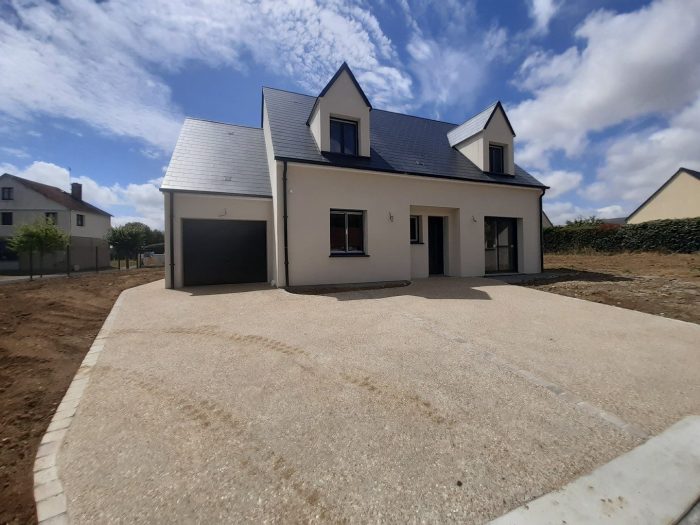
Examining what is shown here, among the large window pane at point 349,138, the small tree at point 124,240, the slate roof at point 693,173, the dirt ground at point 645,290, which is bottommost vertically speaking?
the dirt ground at point 645,290

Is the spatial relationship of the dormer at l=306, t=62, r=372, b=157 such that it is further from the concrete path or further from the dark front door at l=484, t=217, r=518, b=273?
the concrete path

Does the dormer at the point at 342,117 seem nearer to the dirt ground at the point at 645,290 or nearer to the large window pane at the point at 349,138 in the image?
the large window pane at the point at 349,138

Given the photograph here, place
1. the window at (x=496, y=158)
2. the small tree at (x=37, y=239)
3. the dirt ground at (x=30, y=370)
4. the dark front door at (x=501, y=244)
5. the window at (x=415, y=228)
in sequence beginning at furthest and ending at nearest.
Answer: the small tree at (x=37, y=239)
the window at (x=496, y=158)
the dark front door at (x=501, y=244)
the window at (x=415, y=228)
the dirt ground at (x=30, y=370)

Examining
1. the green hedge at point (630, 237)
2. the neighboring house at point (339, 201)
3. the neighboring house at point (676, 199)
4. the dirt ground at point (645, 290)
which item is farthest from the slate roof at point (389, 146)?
the neighboring house at point (676, 199)

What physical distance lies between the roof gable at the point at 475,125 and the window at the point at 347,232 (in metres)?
6.88

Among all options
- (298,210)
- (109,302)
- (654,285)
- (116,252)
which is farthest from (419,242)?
(116,252)

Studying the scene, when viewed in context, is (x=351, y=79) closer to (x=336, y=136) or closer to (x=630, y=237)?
(x=336, y=136)

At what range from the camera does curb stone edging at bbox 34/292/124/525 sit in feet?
5.74

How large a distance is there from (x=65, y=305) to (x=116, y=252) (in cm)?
3262

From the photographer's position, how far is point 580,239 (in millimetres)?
22141

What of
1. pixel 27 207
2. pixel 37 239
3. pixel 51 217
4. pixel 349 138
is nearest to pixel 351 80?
pixel 349 138

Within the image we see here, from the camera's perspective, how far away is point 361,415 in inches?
106

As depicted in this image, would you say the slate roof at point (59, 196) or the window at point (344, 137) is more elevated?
the slate roof at point (59, 196)

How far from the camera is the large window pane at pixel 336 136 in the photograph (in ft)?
35.0
